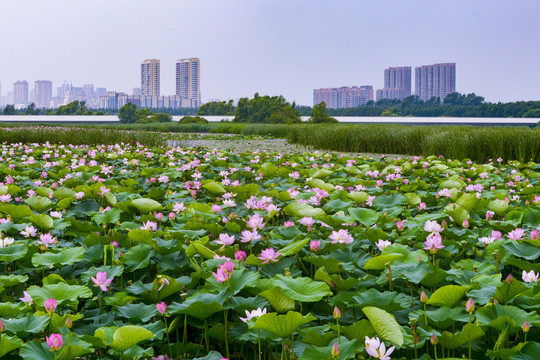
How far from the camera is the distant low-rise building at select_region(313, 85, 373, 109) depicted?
13450 cm

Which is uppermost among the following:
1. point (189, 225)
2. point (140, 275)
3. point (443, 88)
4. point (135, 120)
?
point (443, 88)

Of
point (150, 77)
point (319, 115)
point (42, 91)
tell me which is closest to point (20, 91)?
point (42, 91)

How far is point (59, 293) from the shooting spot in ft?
5.04

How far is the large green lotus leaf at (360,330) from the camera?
50.5 inches

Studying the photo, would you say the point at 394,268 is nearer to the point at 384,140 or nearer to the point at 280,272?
the point at 280,272

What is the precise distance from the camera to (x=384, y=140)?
11961mm

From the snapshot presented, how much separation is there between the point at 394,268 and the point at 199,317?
29.3 inches

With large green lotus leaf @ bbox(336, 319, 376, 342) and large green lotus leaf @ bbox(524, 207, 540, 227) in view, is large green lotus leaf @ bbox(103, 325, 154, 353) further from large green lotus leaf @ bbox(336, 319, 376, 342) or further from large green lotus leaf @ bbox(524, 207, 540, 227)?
large green lotus leaf @ bbox(524, 207, 540, 227)

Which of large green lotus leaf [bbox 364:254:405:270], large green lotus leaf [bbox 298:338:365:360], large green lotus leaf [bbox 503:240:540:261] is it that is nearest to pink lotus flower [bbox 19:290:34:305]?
large green lotus leaf [bbox 298:338:365:360]

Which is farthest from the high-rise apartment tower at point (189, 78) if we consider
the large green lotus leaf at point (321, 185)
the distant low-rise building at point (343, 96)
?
the large green lotus leaf at point (321, 185)

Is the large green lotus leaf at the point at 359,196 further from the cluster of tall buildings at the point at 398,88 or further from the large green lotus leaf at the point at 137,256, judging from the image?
the cluster of tall buildings at the point at 398,88

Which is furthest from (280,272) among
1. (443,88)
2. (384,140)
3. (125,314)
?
(443,88)

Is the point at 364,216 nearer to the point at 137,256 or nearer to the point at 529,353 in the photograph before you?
the point at 137,256

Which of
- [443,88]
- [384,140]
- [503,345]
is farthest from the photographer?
[443,88]
